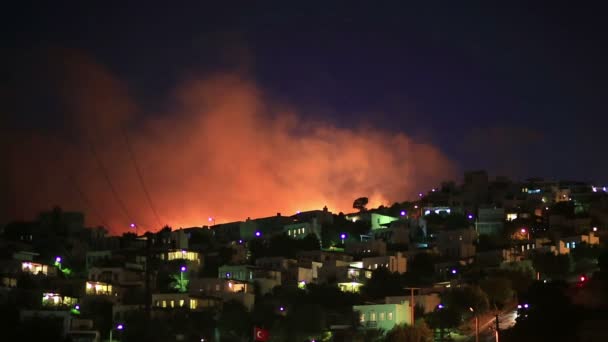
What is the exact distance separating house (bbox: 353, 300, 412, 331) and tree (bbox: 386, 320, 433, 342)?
5235mm

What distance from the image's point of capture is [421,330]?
189 ft

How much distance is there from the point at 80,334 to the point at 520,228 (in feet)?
157

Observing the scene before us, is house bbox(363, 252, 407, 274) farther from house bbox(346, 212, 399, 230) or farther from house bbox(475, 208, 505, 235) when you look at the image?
house bbox(346, 212, 399, 230)

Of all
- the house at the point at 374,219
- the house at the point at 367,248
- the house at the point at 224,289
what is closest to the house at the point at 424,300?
the house at the point at 224,289

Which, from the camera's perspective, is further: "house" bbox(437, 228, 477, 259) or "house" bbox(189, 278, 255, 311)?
"house" bbox(437, 228, 477, 259)

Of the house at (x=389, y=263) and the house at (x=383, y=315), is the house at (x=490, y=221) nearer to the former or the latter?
the house at (x=389, y=263)

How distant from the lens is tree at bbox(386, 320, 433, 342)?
5672cm

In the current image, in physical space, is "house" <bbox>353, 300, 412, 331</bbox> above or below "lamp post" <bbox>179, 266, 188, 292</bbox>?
below

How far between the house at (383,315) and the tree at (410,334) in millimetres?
5235

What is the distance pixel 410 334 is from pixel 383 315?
8.11 meters

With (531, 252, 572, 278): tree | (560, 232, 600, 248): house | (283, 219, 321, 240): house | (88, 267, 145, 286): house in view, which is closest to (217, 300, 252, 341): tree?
(88, 267, 145, 286): house

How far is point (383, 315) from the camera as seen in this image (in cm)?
6488

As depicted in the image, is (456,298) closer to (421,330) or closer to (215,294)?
(421,330)

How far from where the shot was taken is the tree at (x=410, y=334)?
56.7 meters
